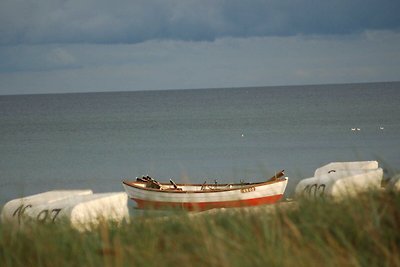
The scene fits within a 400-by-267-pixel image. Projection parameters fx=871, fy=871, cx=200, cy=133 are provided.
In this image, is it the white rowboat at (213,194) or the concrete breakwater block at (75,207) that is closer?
the concrete breakwater block at (75,207)

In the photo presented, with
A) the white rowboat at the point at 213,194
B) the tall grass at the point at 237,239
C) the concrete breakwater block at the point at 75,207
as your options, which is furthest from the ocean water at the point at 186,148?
the tall grass at the point at 237,239

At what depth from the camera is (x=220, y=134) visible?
278 feet

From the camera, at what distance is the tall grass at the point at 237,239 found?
6781 millimetres

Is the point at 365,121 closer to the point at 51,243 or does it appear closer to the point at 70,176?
the point at 70,176

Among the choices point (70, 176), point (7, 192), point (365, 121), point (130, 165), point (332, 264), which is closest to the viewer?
Answer: point (332, 264)

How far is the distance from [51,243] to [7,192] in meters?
39.6

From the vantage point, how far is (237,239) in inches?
285

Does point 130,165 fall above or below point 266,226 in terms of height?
above

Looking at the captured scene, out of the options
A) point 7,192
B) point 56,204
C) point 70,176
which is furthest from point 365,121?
point 56,204

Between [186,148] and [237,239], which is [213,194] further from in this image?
[186,148]

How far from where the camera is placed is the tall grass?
678 cm

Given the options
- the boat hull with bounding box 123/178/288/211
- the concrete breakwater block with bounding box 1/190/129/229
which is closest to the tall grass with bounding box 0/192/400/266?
the concrete breakwater block with bounding box 1/190/129/229

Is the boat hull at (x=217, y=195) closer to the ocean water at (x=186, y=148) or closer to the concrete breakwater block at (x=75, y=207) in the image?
the ocean water at (x=186, y=148)

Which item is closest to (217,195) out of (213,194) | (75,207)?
(213,194)
